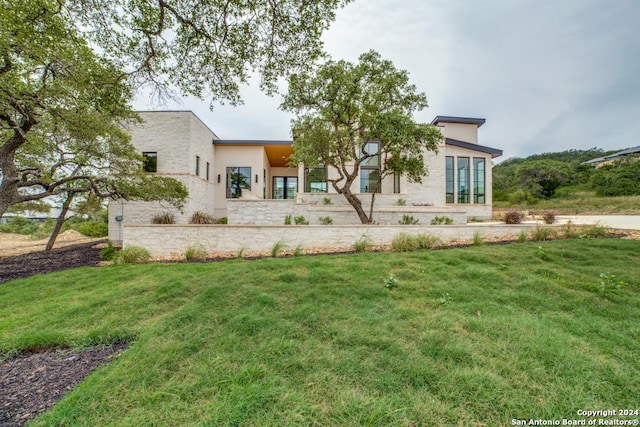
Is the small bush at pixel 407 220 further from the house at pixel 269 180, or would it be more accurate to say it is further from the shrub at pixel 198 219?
the shrub at pixel 198 219

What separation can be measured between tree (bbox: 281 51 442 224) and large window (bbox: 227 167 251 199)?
250 inches

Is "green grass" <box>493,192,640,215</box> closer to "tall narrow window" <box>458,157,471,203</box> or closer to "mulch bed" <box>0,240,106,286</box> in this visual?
"tall narrow window" <box>458,157,471,203</box>

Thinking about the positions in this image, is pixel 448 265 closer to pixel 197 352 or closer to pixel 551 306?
pixel 551 306

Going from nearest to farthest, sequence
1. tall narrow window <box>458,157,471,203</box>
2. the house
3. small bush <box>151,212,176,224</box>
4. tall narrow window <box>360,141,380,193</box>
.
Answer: small bush <box>151,212,176,224</box> < the house < tall narrow window <box>360,141,380,193</box> < tall narrow window <box>458,157,471,203</box>

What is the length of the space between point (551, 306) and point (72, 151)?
1335 cm

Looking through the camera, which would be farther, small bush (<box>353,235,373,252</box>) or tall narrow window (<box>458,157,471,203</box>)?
tall narrow window (<box>458,157,471,203</box>)

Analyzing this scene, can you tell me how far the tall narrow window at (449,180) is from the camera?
56.7 feet

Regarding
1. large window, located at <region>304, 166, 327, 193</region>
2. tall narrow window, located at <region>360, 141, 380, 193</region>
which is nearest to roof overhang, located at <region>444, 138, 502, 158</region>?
tall narrow window, located at <region>360, 141, 380, 193</region>

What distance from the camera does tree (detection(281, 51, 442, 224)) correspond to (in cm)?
947

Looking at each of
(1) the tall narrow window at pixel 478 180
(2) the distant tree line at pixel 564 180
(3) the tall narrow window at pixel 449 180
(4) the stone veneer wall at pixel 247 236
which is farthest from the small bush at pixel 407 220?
(2) the distant tree line at pixel 564 180

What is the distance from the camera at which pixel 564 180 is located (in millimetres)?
30500

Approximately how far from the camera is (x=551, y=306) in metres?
3.57

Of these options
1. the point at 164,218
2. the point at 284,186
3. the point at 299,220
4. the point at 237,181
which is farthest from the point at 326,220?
the point at 284,186

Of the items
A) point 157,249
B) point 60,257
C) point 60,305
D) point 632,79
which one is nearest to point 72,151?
point 60,257
